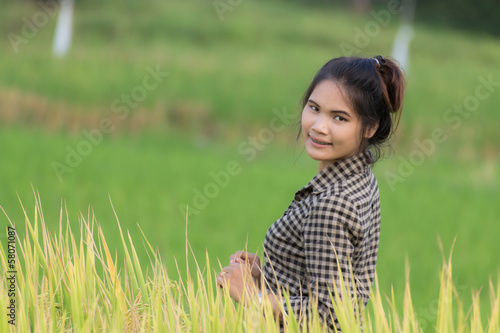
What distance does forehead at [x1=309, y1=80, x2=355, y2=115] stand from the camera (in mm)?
1730

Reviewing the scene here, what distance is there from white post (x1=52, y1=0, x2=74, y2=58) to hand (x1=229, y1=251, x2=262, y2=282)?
534 inches

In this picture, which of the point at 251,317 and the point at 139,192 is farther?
the point at 139,192

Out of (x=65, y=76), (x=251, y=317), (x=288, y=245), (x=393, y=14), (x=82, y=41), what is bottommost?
(x=251, y=317)

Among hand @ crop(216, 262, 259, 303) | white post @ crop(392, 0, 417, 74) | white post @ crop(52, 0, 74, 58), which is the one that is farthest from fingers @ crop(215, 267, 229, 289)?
white post @ crop(392, 0, 417, 74)

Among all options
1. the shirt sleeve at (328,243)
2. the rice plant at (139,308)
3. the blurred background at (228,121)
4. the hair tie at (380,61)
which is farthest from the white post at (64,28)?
the shirt sleeve at (328,243)

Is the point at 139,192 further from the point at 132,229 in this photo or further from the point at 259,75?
the point at 259,75

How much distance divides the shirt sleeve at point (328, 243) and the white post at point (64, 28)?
13.9 metres

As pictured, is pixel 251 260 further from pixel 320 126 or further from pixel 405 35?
pixel 405 35

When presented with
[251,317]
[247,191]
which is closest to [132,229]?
[247,191]

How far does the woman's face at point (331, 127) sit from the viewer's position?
5.66 ft

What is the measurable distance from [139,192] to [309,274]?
492 cm

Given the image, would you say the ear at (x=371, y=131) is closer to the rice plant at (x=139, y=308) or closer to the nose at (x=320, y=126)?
the nose at (x=320, y=126)

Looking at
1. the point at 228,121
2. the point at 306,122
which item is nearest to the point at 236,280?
the point at 306,122

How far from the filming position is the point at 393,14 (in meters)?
22.1
